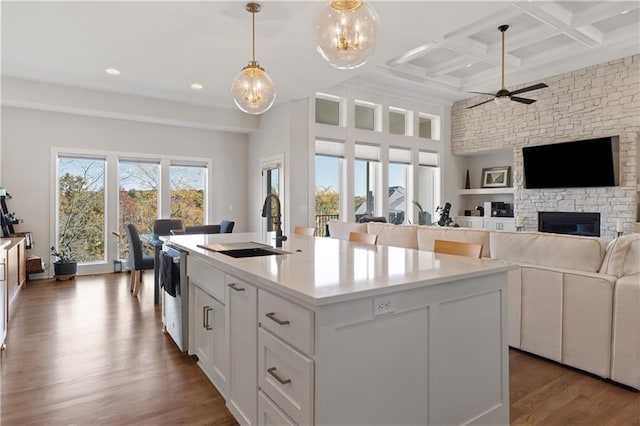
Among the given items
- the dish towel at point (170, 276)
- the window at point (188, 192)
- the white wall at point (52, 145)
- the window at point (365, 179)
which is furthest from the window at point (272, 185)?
the dish towel at point (170, 276)

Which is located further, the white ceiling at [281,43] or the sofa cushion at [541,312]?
the white ceiling at [281,43]

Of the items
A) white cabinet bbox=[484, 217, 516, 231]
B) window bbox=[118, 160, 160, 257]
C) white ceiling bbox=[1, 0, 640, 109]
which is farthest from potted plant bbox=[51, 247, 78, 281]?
white cabinet bbox=[484, 217, 516, 231]

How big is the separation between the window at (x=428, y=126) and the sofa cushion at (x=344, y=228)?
433cm

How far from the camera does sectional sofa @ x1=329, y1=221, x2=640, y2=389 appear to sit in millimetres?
2359

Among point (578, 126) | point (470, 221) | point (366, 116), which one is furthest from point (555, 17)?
point (470, 221)

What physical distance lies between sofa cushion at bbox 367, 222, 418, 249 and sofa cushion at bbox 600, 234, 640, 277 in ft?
5.40

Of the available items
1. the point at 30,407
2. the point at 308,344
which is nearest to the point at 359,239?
the point at 308,344

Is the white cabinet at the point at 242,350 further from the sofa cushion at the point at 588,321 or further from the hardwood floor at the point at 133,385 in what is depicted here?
the sofa cushion at the point at 588,321

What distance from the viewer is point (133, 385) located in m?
2.43

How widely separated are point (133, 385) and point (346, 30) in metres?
2.67

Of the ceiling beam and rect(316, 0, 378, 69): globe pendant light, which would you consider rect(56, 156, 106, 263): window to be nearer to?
rect(316, 0, 378, 69): globe pendant light

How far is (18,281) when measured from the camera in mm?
4695

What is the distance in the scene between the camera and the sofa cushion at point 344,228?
4.64m

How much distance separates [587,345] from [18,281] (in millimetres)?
6069
